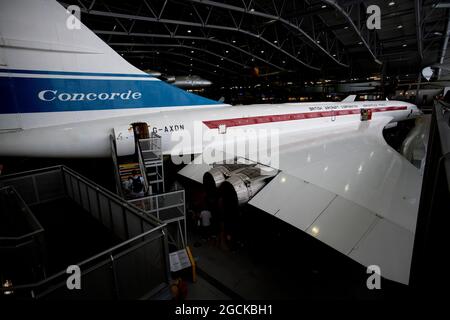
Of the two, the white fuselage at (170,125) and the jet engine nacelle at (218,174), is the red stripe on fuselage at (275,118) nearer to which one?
the white fuselage at (170,125)

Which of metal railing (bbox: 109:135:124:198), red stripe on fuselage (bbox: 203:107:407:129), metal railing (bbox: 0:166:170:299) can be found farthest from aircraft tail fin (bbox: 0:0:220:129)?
red stripe on fuselage (bbox: 203:107:407:129)

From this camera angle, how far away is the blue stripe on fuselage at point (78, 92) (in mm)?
5336

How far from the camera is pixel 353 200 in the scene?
452 centimetres

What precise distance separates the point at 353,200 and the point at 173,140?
5.06 m

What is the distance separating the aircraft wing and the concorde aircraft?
2cm

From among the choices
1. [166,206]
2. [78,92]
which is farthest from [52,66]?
[166,206]

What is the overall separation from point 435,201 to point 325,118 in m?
11.3

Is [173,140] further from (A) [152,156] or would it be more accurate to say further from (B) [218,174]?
(B) [218,174]

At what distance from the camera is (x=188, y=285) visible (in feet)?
17.0

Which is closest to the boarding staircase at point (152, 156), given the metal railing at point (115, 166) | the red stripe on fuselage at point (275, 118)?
the metal railing at point (115, 166)

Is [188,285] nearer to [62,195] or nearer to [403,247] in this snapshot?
[403,247]

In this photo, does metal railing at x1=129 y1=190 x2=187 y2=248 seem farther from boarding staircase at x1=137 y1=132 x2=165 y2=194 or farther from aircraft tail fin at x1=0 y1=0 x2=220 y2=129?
aircraft tail fin at x1=0 y1=0 x2=220 y2=129

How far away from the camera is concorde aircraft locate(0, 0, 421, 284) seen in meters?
4.04
